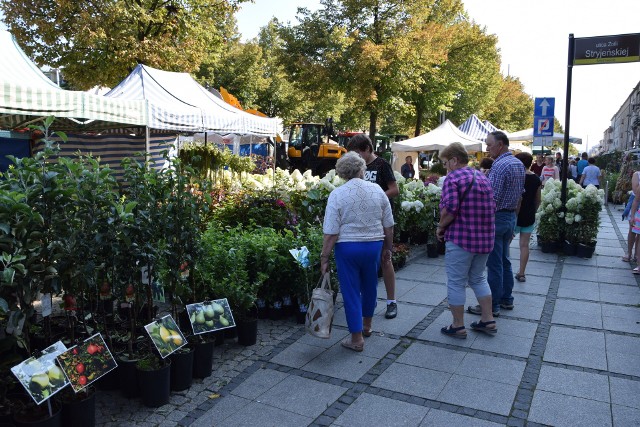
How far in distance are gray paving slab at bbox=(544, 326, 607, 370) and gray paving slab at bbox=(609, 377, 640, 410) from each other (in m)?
0.26

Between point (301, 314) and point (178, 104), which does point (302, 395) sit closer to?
point (301, 314)

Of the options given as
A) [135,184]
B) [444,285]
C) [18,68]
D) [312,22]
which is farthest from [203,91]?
[312,22]

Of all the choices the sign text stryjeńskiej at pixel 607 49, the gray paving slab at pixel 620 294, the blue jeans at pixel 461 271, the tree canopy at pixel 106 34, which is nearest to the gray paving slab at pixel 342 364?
the blue jeans at pixel 461 271

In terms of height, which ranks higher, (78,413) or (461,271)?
(461,271)

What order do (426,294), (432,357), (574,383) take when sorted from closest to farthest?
(574,383) < (432,357) < (426,294)

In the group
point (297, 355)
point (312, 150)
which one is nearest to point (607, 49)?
point (297, 355)

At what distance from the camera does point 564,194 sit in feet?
28.5

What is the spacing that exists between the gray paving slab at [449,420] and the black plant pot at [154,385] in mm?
1678

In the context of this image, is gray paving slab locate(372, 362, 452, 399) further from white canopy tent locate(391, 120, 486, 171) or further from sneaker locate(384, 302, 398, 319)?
white canopy tent locate(391, 120, 486, 171)

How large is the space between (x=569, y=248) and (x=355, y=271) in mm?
5859

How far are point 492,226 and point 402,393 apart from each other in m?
1.67

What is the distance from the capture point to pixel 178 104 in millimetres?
9656

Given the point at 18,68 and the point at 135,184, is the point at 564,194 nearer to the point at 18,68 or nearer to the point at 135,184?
the point at 135,184

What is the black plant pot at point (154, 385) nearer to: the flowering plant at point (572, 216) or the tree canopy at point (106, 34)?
the flowering plant at point (572, 216)
